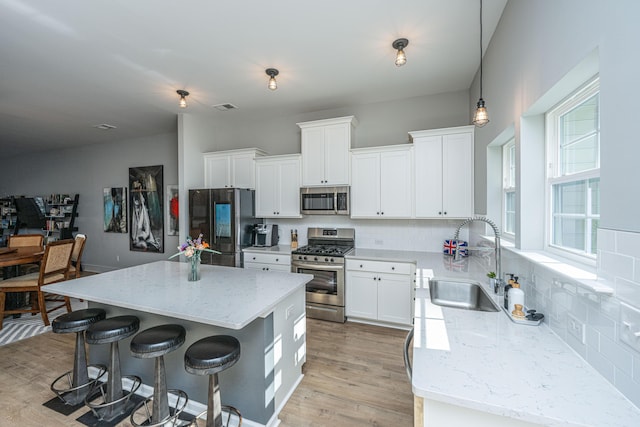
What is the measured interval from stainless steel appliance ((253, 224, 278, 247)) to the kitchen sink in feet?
8.74

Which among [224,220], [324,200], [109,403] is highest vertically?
[324,200]

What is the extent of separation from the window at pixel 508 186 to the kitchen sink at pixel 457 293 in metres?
0.62

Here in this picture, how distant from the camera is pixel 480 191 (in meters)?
2.88

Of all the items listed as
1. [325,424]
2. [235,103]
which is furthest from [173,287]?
[235,103]

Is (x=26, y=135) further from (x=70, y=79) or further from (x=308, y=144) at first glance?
(x=308, y=144)

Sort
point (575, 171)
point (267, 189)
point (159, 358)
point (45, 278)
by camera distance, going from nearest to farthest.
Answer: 1. point (575, 171)
2. point (159, 358)
3. point (45, 278)
4. point (267, 189)

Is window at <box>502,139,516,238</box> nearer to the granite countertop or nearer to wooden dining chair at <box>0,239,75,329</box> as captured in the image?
the granite countertop

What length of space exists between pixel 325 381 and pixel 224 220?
8.36 feet

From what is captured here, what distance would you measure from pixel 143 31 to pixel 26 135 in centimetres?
548

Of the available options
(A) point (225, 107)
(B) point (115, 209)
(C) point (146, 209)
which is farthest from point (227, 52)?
(B) point (115, 209)

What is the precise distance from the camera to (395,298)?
3.20 m

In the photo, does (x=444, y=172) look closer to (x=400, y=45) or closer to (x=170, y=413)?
(x=400, y=45)

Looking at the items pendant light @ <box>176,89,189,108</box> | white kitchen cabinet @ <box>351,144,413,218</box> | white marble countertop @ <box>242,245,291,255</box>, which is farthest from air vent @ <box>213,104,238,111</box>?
white marble countertop @ <box>242,245,291,255</box>

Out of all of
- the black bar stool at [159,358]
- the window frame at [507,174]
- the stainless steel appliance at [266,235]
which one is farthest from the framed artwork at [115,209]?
the window frame at [507,174]
